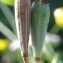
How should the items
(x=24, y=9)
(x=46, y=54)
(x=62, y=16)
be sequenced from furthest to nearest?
(x=62, y=16), (x=46, y=54), (x=24, y=9)

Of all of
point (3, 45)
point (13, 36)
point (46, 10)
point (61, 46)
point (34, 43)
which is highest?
point (46, 10)

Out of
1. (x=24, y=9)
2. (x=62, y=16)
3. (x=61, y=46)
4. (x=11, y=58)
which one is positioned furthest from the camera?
(x=61, y=46)

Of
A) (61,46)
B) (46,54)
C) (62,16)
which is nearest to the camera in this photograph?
(46,54)

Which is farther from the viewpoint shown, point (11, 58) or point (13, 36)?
point (11, 58)

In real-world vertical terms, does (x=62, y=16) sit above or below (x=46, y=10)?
below

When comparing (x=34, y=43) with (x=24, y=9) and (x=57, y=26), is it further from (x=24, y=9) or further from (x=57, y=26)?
(x=57, y=26)

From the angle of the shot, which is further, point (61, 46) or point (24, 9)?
point (61, 46)

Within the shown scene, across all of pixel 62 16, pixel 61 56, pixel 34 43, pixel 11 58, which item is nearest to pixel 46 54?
pixel 61 56

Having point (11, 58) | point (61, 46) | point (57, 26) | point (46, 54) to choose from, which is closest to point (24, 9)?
point (46, 54)

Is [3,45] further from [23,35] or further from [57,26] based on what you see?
[23,35]
